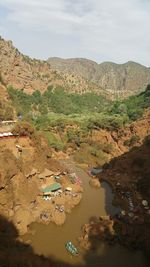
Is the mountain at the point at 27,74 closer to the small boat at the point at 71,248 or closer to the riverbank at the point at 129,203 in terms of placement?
the riverbank at the point at 129,203

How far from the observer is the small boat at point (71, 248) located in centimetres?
2755

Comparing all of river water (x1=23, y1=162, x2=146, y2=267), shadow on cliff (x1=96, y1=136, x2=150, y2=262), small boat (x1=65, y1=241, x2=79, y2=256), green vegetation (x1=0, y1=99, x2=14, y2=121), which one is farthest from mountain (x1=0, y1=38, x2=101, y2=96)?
small boat (x1=65, y1=241, x2=79, y2=256)

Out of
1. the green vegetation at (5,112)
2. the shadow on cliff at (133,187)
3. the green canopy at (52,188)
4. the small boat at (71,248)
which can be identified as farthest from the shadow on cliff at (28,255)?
the green vegetation at (5,112)

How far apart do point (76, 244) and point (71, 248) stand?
133 centimetres

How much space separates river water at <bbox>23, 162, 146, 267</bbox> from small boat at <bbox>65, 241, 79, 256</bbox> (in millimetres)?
397

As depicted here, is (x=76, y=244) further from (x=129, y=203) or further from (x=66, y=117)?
(x=66, y=117)

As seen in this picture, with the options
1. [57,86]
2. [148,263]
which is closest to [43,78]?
[57,86]

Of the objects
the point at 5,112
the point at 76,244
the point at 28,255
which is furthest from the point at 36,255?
the point at 5,112

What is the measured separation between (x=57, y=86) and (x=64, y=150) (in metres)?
54.5

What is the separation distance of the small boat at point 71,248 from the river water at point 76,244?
0.40 metres

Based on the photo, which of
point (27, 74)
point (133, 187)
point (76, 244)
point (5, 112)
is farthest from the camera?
point (27, 74)

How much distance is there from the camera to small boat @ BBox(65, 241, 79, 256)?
90.4 feet

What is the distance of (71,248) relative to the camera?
28.0 m

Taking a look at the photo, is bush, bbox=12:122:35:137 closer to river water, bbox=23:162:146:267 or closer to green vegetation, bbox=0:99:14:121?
river water, bbox=23:162:146:267
